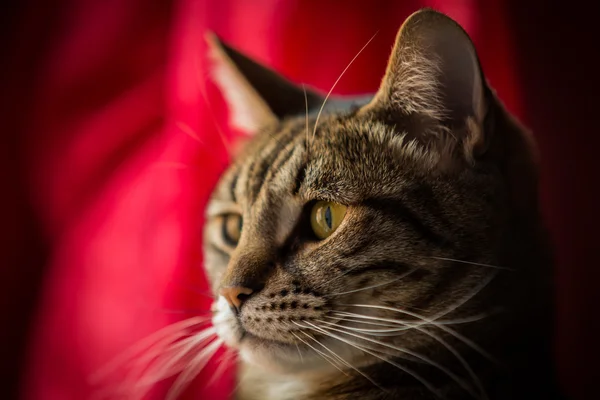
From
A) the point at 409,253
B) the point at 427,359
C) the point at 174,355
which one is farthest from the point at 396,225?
the point at 174,355

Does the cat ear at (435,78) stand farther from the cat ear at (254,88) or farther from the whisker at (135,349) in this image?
the whisker at (135,349)

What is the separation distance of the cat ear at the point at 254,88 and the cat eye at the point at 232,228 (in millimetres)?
158

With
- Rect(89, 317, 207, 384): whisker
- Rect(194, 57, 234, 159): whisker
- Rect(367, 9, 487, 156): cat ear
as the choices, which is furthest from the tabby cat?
Rect(194, 57, 234, 159): whisker

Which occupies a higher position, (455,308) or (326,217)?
(326,217)

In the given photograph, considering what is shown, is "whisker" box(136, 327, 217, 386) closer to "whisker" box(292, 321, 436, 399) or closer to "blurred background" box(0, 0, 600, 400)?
"blurred background" box(0, 0, 600, 400)

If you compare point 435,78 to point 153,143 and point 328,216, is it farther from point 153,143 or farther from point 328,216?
point 153,143

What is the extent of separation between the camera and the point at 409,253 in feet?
1.84

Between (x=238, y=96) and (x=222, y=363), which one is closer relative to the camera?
(x=222, y=363)

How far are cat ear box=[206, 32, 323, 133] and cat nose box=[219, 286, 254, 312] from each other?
1.00 feet

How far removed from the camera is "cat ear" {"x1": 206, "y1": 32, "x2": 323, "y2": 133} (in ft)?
2.54

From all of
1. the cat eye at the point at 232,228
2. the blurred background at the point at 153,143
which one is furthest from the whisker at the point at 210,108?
the cat eye at the point at 232,228

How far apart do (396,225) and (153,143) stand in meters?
0.57

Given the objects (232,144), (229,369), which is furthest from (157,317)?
(232,144)

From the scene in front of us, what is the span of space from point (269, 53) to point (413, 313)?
50cm
